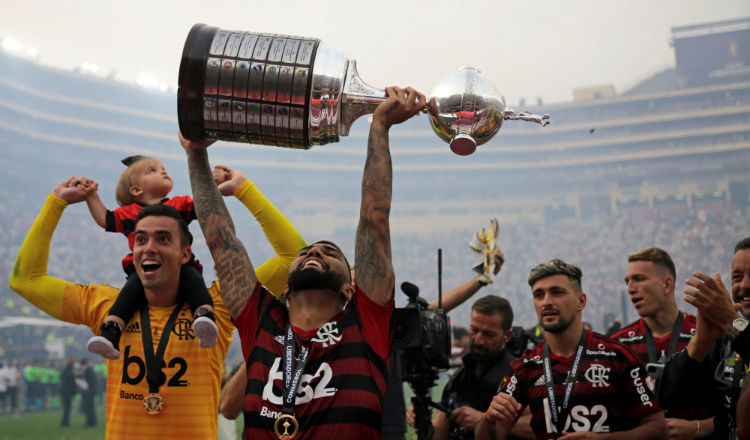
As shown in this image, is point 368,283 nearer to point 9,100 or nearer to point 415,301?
point 415,301

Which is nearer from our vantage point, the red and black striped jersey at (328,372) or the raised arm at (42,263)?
the red and black striped jersey at (328,372)

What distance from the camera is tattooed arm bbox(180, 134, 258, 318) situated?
272 cm

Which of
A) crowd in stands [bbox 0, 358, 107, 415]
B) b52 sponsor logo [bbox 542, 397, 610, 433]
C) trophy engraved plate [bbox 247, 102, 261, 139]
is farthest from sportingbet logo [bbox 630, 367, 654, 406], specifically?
crowd in stands [bbox 0, 358, 107, 415]

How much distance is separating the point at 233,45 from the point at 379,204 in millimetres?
756

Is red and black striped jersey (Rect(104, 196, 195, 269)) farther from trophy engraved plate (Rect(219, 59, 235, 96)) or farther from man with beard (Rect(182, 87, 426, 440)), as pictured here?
trophy engraved plate (Rect(219, 59, 235, 96))

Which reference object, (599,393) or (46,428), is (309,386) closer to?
(599,393)

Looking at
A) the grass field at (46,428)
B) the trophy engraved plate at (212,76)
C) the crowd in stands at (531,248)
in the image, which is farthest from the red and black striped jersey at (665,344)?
the crowd in stands at (531,248)

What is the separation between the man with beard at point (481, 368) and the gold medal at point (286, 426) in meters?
1.84

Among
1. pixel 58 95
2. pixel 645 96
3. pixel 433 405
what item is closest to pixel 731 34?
pixel 645 96

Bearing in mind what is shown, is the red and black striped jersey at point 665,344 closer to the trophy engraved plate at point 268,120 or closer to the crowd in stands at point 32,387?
the trophy engraved plate at point 268,120

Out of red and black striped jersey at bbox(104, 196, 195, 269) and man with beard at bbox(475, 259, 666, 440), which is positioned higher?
red and black striped jersey at bbox(104, 196, 195, 269)

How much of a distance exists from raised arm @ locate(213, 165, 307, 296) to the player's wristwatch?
6.12 feet

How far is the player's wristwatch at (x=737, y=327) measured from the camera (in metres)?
2.59

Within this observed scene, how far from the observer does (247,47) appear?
7.97 feet
